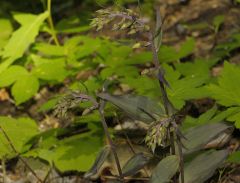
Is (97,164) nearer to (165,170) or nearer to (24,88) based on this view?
(165,170)

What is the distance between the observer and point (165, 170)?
4.94ft

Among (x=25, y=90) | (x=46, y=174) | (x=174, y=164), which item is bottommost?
(x=46, y=174)

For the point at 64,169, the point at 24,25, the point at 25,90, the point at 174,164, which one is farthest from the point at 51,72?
the point at 174,164

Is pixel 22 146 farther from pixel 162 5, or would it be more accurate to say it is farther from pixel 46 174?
pixel 162 5

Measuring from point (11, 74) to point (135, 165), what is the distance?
1.57 meters

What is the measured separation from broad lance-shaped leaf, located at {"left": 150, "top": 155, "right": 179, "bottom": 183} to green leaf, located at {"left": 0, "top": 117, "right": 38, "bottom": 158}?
0.90m

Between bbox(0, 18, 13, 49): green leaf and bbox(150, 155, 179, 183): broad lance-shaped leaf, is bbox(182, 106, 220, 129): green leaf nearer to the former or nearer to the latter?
bbox(150, 155, 179, 183): broad lance-shaped leaf

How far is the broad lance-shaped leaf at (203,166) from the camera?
5.17ft

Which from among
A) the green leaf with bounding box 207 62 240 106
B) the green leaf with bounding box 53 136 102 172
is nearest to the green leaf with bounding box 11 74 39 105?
the green leaf with bounding box 53 136 102 172

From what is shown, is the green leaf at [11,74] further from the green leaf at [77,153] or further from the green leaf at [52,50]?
the green leaf at [77,153]

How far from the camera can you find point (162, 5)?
3.99 m

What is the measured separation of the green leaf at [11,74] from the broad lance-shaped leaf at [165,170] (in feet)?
5.09

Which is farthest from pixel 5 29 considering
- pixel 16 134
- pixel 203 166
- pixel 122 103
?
pixel 203 166

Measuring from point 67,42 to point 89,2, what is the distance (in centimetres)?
123
